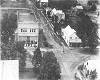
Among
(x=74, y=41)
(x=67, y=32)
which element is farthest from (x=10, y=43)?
(x=74, y=41)

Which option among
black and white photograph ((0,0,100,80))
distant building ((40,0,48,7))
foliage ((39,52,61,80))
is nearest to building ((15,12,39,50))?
black and white photograph ((0,0,100,80))

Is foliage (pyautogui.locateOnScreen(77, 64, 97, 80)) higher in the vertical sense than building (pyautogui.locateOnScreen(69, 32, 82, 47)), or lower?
lower

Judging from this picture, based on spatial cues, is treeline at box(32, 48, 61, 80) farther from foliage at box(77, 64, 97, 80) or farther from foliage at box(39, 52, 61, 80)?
foliage at box(77, 64, 97, 80)

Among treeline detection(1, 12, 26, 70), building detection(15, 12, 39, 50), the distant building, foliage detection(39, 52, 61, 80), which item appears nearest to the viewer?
foliage detection(39, 52, 61, 80)

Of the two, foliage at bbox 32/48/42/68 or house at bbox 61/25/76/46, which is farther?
house at bbox 61/25/76/46

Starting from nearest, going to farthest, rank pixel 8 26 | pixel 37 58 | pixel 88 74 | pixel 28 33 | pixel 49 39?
pixel 88 74
pixel 37 58
pixel 28 33
pixel 49 39
pixel 8 26

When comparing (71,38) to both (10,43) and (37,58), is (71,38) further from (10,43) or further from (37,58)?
(10,43)

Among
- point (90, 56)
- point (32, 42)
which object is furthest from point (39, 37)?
point (90, 56)

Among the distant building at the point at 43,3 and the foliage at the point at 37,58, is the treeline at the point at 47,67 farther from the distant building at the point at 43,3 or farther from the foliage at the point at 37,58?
the distant building at the point at 43,3
